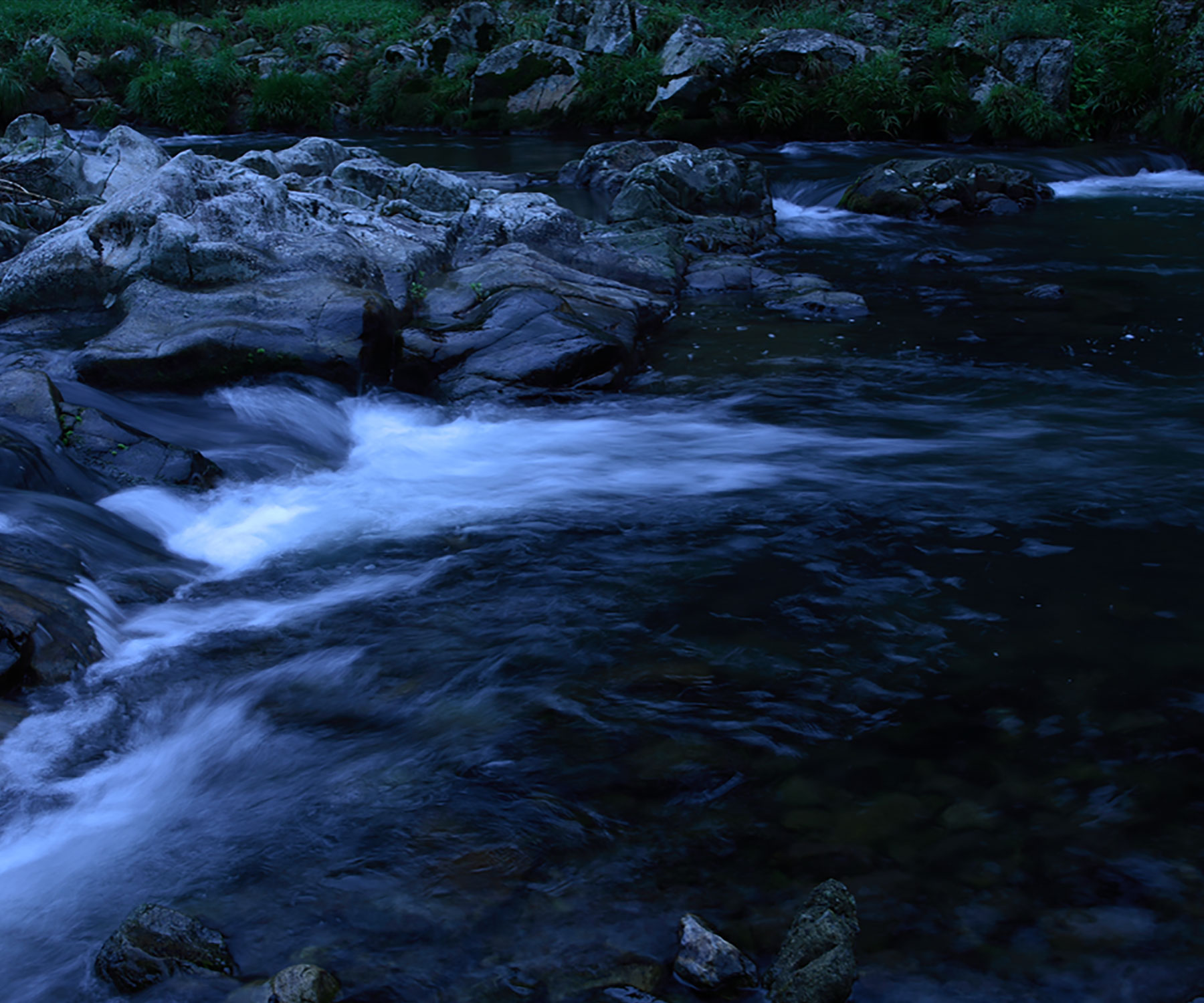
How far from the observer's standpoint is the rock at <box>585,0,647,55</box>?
23.8 metres

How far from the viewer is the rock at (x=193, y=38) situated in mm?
29297

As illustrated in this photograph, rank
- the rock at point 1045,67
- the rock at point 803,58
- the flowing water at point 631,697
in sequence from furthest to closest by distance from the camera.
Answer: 1. the rock at point 803,58
2. the rock at point 1045,67
3. the flowing water at point 631,697

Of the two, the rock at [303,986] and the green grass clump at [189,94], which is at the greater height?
the green grass clump at [189,94]

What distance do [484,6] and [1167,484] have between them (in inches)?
983

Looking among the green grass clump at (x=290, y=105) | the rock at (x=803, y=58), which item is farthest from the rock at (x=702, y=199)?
the green grass clump at (x=290, y=105)

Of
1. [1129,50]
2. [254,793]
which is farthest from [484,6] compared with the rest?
[254,793]

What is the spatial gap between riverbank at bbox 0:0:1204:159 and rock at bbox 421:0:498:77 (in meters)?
0.05

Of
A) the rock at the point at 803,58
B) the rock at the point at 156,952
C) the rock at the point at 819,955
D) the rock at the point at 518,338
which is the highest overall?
the rock at the point at 803,58

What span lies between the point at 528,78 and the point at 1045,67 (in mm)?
11058

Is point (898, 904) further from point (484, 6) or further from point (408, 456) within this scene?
point (484, 6)

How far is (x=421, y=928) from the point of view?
2967 mm

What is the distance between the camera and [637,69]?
2253cm

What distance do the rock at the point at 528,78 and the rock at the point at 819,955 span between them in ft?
74.5

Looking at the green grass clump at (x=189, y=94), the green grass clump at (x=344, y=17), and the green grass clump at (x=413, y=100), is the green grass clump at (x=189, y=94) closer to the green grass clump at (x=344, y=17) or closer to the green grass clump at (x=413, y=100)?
the green grass clump at (x=413, y=100)
